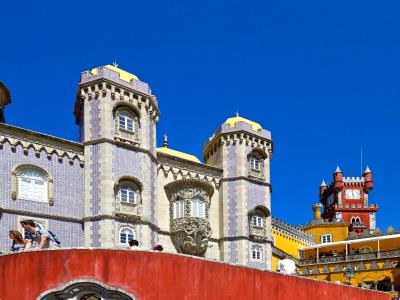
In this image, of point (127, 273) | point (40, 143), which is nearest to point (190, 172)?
point (40, 143)

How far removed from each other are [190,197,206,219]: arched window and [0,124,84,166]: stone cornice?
7.98 metres

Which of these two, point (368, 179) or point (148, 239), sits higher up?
point (368, 179)

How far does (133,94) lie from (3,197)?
9563mm

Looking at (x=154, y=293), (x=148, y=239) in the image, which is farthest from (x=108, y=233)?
(x=154, y=293)

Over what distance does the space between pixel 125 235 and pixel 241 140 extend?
11781 mm

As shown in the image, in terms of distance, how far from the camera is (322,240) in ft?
222

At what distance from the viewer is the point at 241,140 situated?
41156 mm

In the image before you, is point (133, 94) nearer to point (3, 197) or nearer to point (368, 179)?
point (3, 197)

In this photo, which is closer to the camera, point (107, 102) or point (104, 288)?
point (104, 288)

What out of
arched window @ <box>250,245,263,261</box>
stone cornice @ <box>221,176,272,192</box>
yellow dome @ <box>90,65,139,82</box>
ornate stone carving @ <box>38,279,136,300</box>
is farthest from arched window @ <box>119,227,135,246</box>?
ornate stone carving @ <box>38,279,136,300</box>

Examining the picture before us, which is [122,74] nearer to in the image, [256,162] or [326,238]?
[256,162]

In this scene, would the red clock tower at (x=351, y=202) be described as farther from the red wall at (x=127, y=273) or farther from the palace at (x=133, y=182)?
the red wall at (x=127, y=273)

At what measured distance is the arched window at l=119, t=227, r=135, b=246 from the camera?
32.8 metres

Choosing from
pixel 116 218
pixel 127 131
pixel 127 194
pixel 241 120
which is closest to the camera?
pixel 116 218
